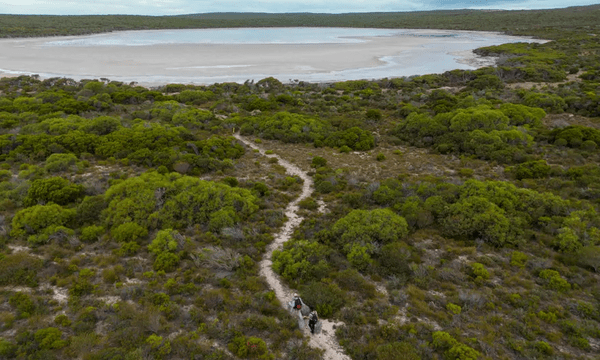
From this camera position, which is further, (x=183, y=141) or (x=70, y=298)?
(x=183, y=141)

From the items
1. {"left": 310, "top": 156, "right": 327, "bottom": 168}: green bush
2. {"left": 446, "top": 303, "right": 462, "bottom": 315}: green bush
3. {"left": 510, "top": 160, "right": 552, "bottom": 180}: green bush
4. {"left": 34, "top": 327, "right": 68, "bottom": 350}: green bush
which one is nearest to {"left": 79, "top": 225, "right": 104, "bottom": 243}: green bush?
{"left": 34, "top": 327, "right": 68, "bottom": 350}: green bush

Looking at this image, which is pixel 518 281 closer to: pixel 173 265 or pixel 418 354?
Answer: pixel 418 354

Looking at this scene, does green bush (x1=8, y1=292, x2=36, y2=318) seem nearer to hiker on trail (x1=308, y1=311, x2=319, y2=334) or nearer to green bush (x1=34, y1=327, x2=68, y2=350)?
green bush (x1=34, y1=327, x2=68, y2=350)

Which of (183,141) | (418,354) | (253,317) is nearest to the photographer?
(418,354)

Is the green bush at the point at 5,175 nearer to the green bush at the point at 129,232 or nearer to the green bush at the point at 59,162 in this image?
the green bush at the point at 59,162

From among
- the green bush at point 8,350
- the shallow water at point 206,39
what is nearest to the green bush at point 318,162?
the green bush at point 8,350

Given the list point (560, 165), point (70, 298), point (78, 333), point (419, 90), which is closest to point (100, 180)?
point (70, 298)
